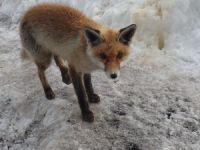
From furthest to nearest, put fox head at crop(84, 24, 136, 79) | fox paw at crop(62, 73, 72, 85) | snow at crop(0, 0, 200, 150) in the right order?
1. fox paw at crop(62, 73, 72, 85)
2. snow at crop(0, 0, 200, 150)
3. fox head at crop(84, 24, 136, 79)

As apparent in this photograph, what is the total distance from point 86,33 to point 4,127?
6.52 feet

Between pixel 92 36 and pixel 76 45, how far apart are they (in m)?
0.49

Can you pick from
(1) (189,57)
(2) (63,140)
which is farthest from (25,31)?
(1) (189,57)

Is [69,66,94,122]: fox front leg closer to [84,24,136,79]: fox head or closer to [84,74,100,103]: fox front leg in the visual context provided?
[84,74,100,103]: fox front leg

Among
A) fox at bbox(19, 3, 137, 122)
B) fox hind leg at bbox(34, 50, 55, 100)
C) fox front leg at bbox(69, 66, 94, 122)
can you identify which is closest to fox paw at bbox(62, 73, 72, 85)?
fox at bbox(19, 3, 137, 122)

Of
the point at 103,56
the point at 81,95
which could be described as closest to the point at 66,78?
the point at 81,95

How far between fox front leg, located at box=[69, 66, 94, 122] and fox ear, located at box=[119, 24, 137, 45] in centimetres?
83

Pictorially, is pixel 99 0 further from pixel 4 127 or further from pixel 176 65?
pixel 4 127

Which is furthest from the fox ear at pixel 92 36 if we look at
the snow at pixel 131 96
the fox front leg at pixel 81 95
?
Answer: the snow at pixel 131 96

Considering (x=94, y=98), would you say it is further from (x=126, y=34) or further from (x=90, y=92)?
(x=126, y=34)

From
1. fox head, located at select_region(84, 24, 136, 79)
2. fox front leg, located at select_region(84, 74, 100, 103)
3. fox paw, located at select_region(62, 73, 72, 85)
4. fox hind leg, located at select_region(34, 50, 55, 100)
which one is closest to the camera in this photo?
fox head, located at select_region(84, 24, 136, 79)

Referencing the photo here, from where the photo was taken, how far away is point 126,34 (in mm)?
4676

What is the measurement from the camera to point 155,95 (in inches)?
217

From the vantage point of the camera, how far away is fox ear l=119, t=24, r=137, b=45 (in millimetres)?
4598
